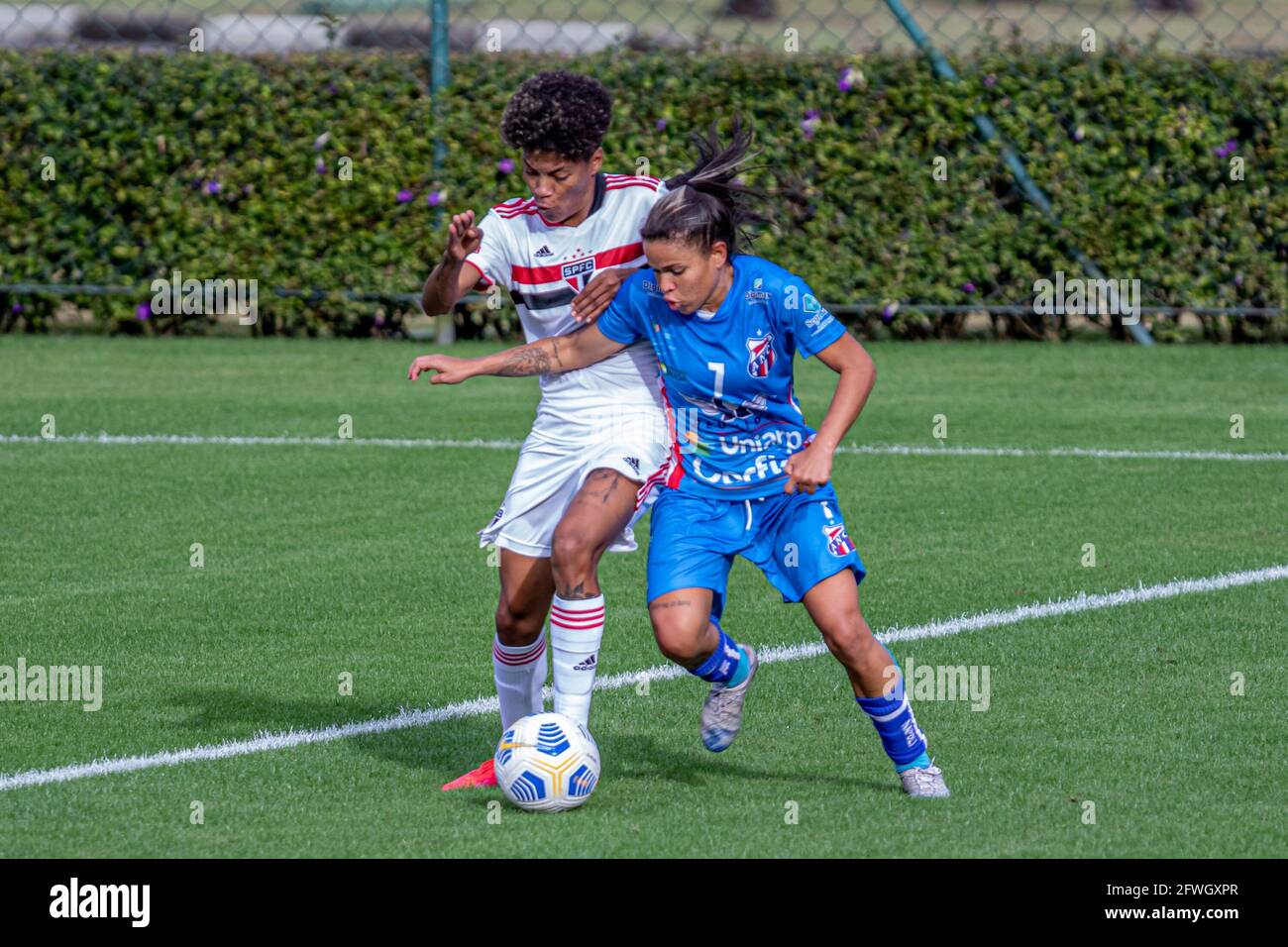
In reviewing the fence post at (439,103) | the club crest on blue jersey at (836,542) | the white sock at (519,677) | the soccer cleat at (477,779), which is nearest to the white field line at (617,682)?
the white sock at (519,677)

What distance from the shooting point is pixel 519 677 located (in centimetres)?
584

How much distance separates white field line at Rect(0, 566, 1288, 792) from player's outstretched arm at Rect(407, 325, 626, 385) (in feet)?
3.80

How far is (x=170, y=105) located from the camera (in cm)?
1631

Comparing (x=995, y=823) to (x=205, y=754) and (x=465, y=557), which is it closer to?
(x=205, y=754)

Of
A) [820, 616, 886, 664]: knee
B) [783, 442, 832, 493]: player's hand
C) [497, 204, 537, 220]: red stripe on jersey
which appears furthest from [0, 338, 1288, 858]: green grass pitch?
[497, 204, 537, 220]: red stripe on jersey

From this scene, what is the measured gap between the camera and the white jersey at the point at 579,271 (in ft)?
18.9

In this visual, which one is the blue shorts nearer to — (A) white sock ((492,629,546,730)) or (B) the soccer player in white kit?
(B) the soccer player in white kit

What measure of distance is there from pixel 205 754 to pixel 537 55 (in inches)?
446

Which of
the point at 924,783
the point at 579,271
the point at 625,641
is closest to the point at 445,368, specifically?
the point at 579,271

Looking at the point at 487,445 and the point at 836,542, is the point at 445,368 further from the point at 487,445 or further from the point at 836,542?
the point at 487,445

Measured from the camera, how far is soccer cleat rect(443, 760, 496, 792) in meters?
5.52

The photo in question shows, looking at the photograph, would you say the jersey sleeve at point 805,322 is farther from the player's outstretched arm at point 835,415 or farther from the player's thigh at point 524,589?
the player's thigh at point 524,589

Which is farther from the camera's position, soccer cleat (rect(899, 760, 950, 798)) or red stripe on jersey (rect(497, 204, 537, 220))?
red stripe on jersey (rect(497, 204, 537, 220))

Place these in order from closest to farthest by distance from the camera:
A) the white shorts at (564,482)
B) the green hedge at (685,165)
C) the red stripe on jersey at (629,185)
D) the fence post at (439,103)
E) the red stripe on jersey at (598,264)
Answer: the white shorts at (564,482) → the red stripe on jersey at (598,264) → the red stripe on jersey at (629,185) → the green hedge at (685,165) → the fence post at (439,103)
